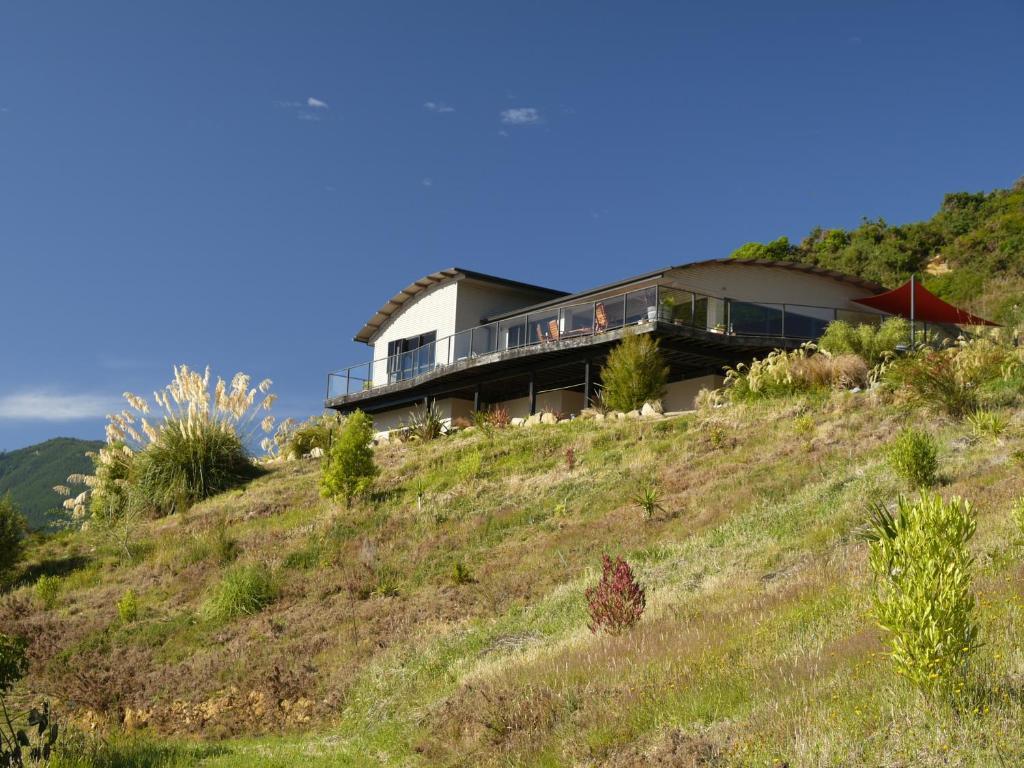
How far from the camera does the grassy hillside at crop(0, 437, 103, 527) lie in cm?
8676

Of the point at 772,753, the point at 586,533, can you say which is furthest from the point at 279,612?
the point at 772,753

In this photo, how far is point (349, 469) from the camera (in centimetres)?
2191

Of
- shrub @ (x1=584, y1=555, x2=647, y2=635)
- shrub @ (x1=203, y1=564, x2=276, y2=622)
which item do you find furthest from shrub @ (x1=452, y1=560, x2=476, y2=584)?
shrub @ (x1=584, y1=555, x2=647, y2=635)

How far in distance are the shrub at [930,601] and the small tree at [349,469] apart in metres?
16.6

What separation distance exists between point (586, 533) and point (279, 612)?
5.52 metres

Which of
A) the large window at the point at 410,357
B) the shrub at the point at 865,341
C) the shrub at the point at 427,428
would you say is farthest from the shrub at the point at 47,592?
the shrub at the point at 865,341

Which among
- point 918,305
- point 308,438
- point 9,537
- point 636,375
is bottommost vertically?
point 9,537

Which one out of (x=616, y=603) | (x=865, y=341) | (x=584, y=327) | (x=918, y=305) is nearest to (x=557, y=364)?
(x=584, y=327)

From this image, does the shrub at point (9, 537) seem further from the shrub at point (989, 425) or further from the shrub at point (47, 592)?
the shrub at point (989, 425)

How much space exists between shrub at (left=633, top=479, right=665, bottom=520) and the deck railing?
9.36 meters

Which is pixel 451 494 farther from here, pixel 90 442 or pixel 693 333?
pixel 90 442

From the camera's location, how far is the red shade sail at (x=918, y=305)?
28.4 m

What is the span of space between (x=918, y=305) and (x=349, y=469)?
60.0 feet

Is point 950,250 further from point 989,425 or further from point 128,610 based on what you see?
point 128,610
